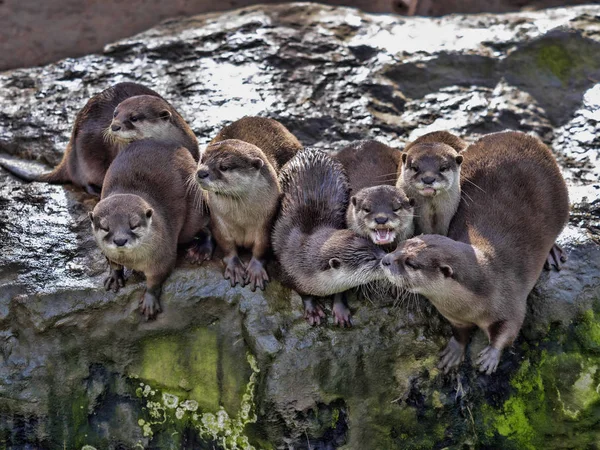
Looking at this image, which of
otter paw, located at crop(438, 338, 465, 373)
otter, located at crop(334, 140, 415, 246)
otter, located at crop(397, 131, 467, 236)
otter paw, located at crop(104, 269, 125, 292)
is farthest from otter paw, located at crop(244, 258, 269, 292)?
otter paw, located at crop(438, 338, 465, 373)

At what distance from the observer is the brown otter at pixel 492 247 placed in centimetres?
354

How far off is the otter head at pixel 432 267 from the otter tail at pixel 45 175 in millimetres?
1977

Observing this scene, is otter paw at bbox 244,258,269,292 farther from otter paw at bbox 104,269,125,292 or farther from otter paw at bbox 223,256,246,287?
otter paw at bbox 104,269,125,292

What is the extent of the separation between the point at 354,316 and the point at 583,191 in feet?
5.01

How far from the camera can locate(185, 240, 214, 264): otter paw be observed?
399cm

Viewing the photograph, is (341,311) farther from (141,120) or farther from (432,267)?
(141,120)

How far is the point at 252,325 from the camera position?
3766 mm

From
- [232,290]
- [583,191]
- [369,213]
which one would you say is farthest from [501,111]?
[232,290]

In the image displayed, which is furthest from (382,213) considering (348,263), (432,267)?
(432,267)

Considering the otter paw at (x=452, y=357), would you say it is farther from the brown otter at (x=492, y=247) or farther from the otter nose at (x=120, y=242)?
the otter nose at (x=120, y=242)

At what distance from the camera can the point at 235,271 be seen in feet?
12.8

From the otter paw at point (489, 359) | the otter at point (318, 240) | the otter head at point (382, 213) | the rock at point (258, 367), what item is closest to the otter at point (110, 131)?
the rock at point (258, 367)

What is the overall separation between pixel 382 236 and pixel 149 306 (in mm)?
1055

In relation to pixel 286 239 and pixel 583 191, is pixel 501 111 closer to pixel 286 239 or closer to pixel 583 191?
pixel 583 191
